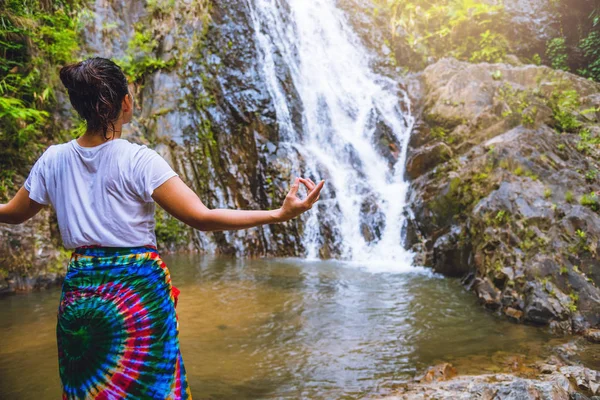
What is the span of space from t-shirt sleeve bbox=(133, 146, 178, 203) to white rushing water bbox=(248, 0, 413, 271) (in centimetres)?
807

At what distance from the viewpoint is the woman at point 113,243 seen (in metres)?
1.38

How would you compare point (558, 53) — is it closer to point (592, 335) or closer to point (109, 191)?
point (592, 335)

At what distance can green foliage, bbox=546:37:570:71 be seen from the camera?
15.2 metres

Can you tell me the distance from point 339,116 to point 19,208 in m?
12.6

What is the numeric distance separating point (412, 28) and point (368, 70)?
125 inches

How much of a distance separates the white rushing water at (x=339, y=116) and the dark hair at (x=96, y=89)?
8.13m

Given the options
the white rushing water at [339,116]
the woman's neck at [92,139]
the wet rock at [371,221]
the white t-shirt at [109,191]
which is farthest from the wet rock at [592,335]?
the wet rock at [371,221]

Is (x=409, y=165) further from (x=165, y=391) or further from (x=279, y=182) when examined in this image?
(x=165, y=391)

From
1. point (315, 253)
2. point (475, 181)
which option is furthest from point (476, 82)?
point (315, 253)

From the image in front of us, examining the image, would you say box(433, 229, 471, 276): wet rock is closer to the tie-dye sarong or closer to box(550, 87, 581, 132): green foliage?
box(550, 87, 581, 132): green foliage

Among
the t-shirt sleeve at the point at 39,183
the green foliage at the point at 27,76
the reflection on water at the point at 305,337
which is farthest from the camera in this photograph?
the green foliage at the point at 27,76

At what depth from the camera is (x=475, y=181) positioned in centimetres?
779

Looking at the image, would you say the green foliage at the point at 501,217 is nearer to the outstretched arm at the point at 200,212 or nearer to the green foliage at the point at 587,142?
the green foliage at the point at 587,142

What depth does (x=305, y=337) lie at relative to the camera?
15.6 feet
